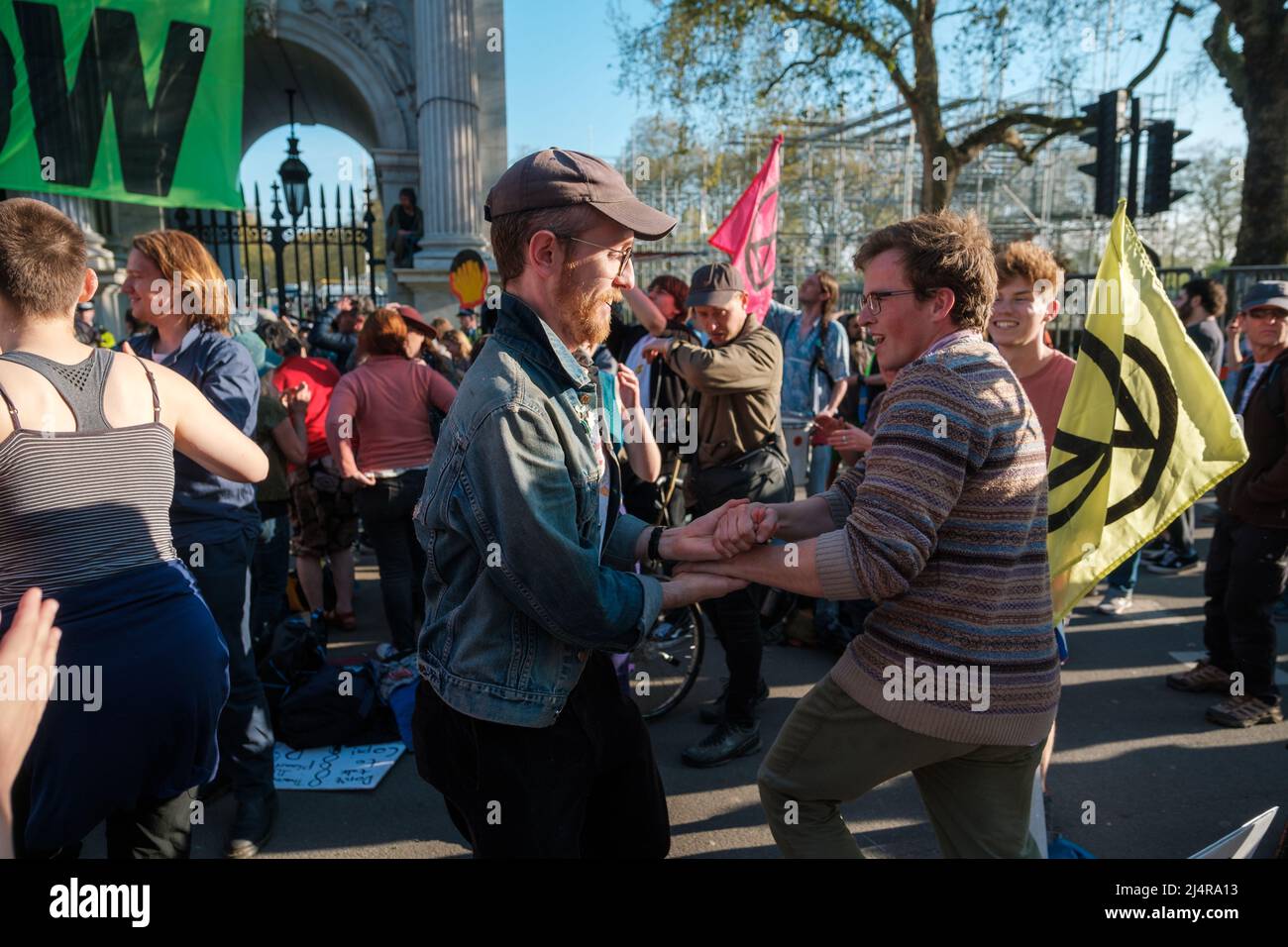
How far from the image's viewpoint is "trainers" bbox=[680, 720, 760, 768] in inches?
160

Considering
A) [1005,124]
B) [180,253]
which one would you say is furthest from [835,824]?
[1005,124]

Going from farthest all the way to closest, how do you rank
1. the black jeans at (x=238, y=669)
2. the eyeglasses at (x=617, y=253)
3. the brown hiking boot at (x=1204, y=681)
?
the brown hiking boot at (x=1204, y=681)
the black jeans at (x=238, y=669)
the eyeglasses at (x=617, y=253)

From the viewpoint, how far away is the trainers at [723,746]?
406 centimetres

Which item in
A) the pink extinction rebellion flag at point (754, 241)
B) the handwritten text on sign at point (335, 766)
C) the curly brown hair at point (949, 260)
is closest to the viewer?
the curly brown hair at point (949, 260)

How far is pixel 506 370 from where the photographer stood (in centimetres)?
176

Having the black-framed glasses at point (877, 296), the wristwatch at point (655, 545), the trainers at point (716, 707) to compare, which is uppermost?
the black-framed glasses at point (877, 296)

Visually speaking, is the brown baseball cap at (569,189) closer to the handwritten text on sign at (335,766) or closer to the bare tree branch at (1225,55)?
the handwritten text on sign at (335,766)

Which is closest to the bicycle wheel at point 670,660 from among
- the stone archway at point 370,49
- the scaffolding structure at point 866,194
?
the stone archway at point 370,49

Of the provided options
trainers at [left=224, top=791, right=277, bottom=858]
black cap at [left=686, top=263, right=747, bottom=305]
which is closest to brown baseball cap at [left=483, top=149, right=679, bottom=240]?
black cap at [left=686, top=263, right=747, bottom=305]

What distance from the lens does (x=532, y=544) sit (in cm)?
167

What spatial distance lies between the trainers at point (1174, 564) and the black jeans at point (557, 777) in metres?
6.60

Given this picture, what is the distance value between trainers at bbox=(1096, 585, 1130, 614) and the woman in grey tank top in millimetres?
5845
